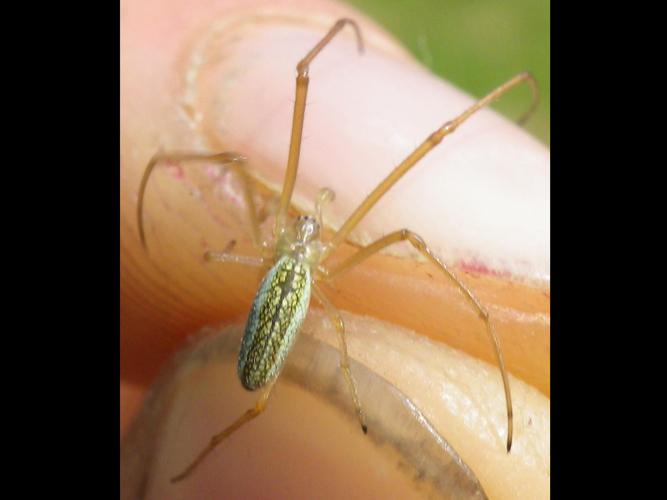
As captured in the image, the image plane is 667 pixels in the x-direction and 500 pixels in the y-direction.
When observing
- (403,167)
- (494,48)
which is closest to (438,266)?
(403,167)

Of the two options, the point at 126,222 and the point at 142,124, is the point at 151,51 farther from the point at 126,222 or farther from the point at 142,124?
the point at 126,222

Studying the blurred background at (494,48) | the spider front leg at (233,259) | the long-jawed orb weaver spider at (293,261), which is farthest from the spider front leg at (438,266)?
the blurred background at (494,48)

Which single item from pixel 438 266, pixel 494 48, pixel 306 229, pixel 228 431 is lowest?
pixel 228 431

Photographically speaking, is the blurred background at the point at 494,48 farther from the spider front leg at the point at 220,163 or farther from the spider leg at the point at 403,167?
the spider front leg at the point at 220,163

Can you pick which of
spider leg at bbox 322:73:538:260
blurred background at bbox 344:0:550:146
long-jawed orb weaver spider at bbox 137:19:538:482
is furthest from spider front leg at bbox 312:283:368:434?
blurred background at bbox 344:0:550:146

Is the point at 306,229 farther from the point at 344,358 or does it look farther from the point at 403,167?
the point at 344,358

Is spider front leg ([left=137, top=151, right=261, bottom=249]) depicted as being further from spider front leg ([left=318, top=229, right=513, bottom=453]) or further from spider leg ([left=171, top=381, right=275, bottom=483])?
spider leg ([left=171, top=381, right=275, bottom=483])

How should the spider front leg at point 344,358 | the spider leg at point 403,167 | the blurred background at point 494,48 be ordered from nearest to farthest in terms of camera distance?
the spider front leg at point 344,358 → the spider leg at point 403,167 → the blurred background at point 494,48
